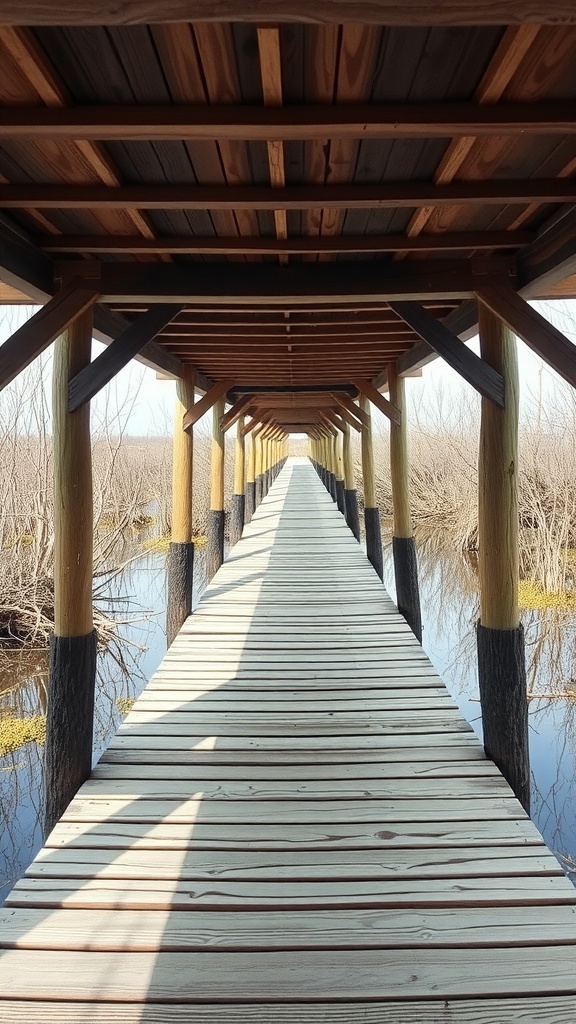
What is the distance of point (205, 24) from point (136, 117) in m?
0.37

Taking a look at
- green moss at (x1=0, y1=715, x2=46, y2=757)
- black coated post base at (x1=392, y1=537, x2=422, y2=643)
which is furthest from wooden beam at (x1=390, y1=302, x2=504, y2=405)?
green moss at (x1=0, y1=715, x2=46, y2=757)

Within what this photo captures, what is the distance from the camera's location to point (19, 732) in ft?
20.1

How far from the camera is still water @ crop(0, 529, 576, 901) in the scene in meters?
4.96

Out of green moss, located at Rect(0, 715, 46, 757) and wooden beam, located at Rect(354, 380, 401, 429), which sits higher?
wooden beam, located at Rect(354, 380, 401, 429)

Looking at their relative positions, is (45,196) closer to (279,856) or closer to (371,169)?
(371,169)

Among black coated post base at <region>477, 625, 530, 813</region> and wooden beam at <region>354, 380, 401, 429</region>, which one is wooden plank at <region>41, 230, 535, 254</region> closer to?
black coated post base at <region>477, 625, 530, 813</region>

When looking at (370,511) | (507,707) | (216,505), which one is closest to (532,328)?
(507,707)

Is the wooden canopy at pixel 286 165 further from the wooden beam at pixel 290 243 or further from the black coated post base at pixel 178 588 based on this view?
the black coated post base at pixel 178 588

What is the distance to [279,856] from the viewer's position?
2.37 meters

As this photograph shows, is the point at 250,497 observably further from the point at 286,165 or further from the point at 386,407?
the point at 286,165

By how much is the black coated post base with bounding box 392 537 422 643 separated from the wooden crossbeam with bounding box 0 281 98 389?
424 cm

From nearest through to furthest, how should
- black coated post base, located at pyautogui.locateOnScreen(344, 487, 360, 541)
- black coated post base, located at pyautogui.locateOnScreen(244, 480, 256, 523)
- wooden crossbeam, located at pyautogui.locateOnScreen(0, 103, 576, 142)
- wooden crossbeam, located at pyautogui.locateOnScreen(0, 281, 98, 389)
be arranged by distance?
1. wooden crossbeam, located at pyautogui.locateOnScreen(0, 103, 576, 142)
2. wooden crossbeam, located at pyautogui.locateOnScreen(0, 281, 98, 389)
3. black coated post base, located at pyautogui.locateOnScreen(344, 487, 360, 541)
4. black coated post base, located at pyautogui.locateOnScreen(244, 480, 256, 523)

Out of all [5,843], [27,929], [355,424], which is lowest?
[5,843]

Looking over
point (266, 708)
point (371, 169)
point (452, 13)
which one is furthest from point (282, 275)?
point (266, 708)
